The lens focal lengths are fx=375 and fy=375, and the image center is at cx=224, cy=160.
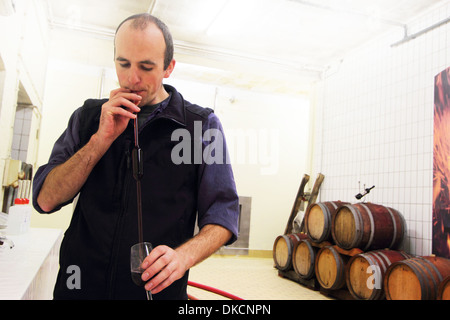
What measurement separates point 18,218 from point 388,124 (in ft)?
14.9

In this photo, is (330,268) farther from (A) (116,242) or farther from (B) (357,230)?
(A) (116,242)

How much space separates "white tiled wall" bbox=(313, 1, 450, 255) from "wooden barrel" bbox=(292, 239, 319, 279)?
3.55 feet

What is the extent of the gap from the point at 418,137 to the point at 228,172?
13.9ft

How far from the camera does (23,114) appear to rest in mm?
4715

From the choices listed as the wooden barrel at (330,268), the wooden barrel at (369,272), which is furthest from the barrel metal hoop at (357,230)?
the wooden barrel at (330,268)

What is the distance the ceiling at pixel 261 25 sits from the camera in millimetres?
4797

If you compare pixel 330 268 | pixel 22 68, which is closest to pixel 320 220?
pixel 330 268

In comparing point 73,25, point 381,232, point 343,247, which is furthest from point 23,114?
point 381,232

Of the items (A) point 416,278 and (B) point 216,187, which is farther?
(A) point 416,278

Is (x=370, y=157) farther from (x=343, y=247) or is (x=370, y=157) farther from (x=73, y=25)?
(x=73, y=25)

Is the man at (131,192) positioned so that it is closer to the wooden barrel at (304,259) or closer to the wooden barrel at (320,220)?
the wooden barrel at (320,220)

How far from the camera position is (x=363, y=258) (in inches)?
163

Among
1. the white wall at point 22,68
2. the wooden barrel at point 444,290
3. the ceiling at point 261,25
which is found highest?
the ceiling at point 261,25

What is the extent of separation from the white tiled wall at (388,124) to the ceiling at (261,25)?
1.12ft
